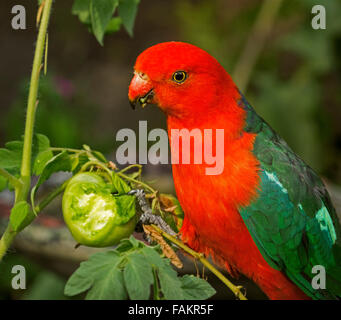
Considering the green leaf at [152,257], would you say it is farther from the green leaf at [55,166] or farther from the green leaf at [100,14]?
the green leaf at [100,14]

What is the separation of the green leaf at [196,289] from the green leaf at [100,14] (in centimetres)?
43

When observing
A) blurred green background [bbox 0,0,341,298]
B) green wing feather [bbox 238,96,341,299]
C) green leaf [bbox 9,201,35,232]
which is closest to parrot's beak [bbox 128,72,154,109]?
green wing feather [bbox 238,96,341,299]

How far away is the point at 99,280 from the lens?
71cm

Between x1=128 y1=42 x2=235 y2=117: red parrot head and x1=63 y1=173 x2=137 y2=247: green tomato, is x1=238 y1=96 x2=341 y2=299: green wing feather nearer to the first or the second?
x1=128 y1=42 x2=235 y2=117: red parrot head

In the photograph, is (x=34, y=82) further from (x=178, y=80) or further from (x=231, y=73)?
(x=231, y=73)

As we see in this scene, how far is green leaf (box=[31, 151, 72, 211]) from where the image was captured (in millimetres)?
789

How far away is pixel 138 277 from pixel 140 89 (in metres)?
0.44

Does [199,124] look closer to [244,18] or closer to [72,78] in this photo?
[244,18]

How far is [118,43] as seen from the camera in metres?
4.36

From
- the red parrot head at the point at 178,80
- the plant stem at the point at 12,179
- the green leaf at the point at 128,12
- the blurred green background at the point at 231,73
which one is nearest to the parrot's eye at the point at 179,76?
the red parrot head at the point at 178,80

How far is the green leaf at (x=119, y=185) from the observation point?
0.82 meters

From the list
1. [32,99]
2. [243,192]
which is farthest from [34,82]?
[243,192]

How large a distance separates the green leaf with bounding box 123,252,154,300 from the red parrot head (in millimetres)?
408
